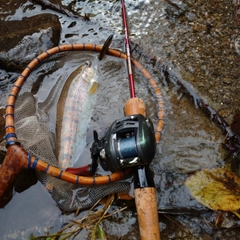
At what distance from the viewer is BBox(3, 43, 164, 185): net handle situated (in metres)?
3.07

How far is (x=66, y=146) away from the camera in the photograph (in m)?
3.43

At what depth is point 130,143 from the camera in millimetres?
2938

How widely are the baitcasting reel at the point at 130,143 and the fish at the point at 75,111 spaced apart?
50cm

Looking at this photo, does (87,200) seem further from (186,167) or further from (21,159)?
(186,167)

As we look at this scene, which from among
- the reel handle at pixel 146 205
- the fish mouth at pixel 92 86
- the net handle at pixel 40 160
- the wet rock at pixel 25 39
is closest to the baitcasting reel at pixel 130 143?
the reel handle at pixel 146 205

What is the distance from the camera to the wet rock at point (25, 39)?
4281 mm

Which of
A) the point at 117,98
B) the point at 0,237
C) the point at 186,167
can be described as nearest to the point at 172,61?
the point at 117,98

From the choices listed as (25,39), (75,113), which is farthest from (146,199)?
(25,39)

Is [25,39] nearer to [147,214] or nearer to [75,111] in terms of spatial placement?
[75,111]

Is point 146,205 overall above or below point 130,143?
below

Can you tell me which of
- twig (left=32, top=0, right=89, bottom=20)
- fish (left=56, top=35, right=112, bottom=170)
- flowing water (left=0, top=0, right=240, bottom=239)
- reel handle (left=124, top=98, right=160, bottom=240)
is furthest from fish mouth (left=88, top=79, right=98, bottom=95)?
reel handle (left=124, top=98, right=160, bottom=240)

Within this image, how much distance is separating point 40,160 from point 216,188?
5.94 ft

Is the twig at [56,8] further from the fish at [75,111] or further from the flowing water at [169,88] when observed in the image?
the fish at [75,111]

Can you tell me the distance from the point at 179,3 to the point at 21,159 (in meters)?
3.60
